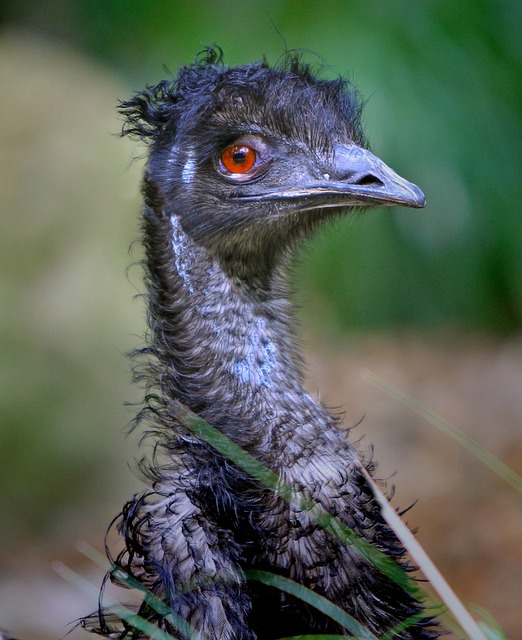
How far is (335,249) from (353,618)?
9.18 ft

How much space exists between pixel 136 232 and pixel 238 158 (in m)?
2.20

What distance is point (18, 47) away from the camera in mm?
4762

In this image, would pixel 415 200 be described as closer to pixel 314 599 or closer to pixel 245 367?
pixel 245 367

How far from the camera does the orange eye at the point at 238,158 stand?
226 centimetres

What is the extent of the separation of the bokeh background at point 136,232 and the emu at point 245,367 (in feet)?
5.64

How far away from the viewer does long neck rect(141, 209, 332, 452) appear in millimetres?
2113

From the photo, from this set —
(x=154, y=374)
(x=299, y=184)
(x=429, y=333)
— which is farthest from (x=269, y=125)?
(x=429, y=333)

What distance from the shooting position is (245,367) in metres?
2.15

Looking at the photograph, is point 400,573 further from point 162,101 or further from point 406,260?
point 406,260

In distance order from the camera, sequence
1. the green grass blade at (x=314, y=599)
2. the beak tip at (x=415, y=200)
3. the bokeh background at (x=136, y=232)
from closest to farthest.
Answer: the green grass blade at (x=314, y=599)
the beak tip at (x=415, y=200)
the bokeh background at (x=136, y=232)

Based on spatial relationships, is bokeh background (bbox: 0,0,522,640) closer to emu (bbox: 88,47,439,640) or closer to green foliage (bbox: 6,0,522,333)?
green foliage (bbox: 6,0,522,333)

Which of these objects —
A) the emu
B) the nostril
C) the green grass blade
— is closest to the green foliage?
the emu

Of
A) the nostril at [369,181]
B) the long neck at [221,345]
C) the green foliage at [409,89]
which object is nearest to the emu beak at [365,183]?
the nostril at [369,181]

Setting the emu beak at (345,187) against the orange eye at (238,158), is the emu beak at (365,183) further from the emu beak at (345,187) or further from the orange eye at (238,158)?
the orange eye at (238,158)
